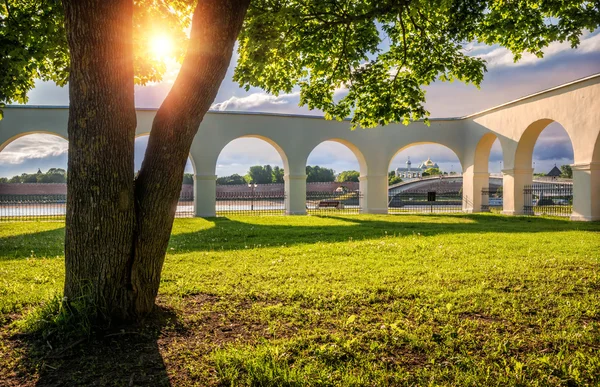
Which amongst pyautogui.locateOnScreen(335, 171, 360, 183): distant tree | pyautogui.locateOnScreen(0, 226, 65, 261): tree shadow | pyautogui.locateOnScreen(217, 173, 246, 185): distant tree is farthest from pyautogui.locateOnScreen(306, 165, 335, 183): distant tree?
pyautogui.locateOnScreen(0, 226, 65, 261): tree shadow

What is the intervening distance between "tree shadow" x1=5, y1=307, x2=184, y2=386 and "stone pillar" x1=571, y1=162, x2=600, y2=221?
16374 millimetres

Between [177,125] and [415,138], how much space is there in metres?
18.7

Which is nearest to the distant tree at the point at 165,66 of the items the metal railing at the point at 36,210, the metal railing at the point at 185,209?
the metal railing at the point at 185,209

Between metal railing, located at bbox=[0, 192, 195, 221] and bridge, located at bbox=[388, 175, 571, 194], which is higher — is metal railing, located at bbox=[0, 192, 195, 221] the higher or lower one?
the lower one

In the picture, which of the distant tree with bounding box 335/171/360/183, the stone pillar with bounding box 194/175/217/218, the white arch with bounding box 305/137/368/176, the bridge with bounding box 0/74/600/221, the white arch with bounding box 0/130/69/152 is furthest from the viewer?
the distant tree with bounding box 335/171/360/183

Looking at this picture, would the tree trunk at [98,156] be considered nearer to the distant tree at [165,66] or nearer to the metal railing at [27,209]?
the distant tree at [165,66]

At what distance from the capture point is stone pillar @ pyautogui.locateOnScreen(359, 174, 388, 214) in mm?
19953

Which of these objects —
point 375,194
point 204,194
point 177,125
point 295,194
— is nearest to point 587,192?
point 375,194

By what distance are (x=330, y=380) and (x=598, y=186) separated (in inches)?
645

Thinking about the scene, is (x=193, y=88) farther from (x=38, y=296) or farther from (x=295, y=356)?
(x=38, y=296)

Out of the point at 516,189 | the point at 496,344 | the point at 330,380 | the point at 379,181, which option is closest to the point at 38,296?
the point at 330,380

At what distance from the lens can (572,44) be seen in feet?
18.7

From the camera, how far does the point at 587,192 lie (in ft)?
47.8

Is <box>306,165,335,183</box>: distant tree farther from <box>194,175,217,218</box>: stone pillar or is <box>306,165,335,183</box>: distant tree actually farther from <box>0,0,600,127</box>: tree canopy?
<box>0,0,600,127</box>: tree canopy
